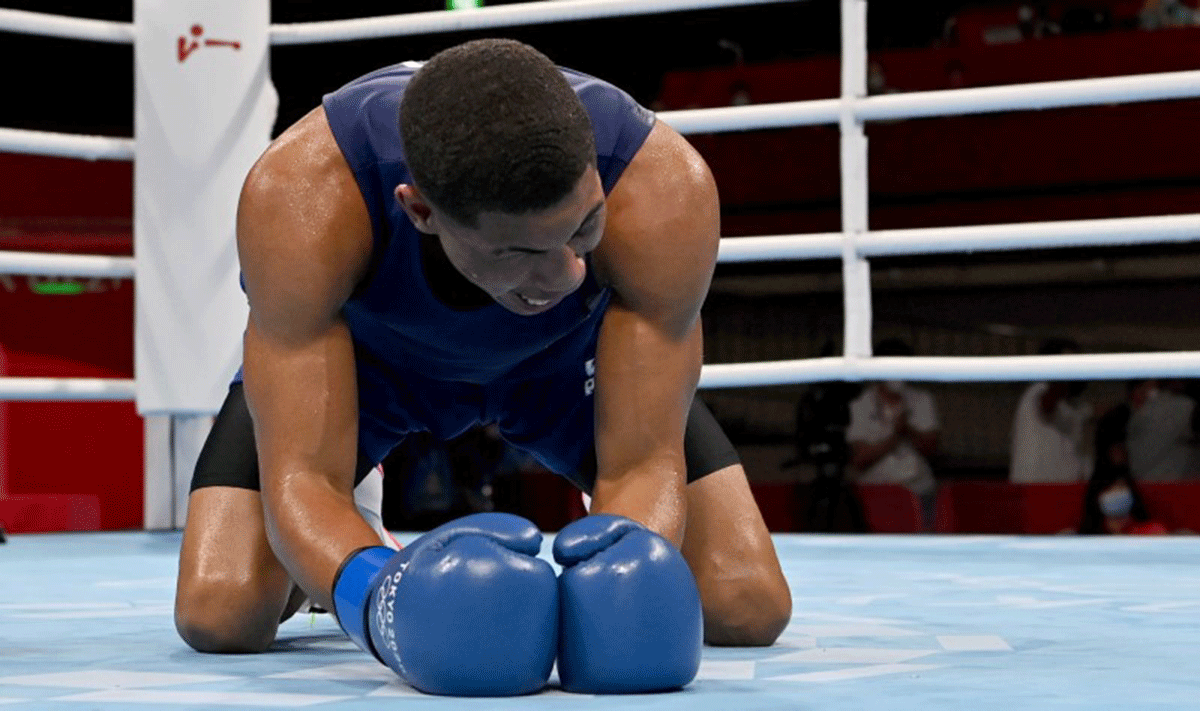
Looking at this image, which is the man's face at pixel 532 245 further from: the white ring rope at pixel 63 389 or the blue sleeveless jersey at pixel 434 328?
the white ring rope at pixel 63 389

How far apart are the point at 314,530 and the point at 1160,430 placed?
17.2 ft

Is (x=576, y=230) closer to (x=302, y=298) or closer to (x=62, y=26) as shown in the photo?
(x=302, y=298)

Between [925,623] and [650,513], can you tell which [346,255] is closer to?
[650,513]

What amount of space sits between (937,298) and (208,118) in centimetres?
574

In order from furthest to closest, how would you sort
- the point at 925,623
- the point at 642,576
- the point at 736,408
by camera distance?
1. the point at 736,408
2. the point at 925,623
3. the point at 642,576

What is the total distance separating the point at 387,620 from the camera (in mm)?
1343

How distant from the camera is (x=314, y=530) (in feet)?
5.09

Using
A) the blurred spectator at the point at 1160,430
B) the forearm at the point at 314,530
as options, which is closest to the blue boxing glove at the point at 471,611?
the forearm at the point at 314,530

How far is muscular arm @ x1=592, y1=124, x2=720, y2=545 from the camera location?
161 centimetres

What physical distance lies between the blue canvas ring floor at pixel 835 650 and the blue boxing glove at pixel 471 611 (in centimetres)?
3

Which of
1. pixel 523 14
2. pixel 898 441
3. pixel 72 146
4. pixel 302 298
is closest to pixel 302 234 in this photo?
pixel 302 298

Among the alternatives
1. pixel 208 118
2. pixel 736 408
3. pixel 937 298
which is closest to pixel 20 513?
pixel 208 118

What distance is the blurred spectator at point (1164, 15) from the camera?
6547 millimetres

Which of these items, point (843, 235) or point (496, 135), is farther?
Answer: point (843, 235)
